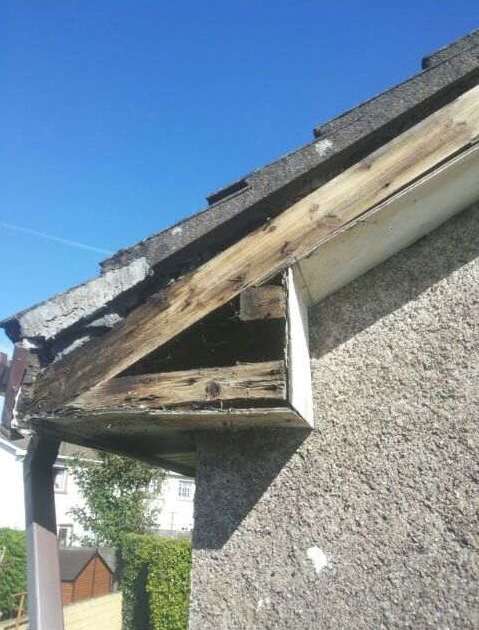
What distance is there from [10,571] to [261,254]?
22.6 metres

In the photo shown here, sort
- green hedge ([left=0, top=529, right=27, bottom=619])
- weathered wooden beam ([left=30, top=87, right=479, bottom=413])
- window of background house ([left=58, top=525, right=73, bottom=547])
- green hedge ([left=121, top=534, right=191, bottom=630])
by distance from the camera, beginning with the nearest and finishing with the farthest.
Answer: weathered wooden beam ([left=30, top=87, right=479, bottom=413]) → green hedge ([left=121, top=534, right=191, bottom=630]) → green hedge ([left=0, top=529, right=27, bottom=619]) → window of background house ([left=58, top=525, right=73, bottom=547])

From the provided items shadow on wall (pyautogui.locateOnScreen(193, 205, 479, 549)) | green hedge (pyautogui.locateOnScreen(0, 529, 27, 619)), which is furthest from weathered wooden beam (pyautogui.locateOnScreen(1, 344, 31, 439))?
green hedge (pyautogui.locateOnScreen(0, 529, 27, 619))

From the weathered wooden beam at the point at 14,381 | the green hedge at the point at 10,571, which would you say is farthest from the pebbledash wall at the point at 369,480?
the green hedge at the point at 10,571

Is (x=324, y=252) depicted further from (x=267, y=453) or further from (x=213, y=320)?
(x=267, y=453)

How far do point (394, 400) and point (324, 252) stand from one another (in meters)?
0.61

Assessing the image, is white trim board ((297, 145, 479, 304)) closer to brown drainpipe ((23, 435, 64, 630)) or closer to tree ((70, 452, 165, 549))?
brown drainpipe ((23, 435, 64, 630))

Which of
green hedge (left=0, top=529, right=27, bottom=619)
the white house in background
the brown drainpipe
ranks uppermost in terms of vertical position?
the white house in background

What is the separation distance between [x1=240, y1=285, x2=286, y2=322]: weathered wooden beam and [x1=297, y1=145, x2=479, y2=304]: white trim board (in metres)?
0.16

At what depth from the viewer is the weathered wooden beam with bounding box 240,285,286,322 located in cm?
183

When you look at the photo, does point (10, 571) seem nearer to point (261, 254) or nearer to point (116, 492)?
point (116, 492)

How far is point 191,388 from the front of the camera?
5.94 ft

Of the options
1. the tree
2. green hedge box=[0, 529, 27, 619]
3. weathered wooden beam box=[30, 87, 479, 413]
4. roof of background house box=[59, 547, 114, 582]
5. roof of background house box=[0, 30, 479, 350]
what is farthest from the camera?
the tree

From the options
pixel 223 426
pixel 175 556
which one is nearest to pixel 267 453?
pixel 223 426

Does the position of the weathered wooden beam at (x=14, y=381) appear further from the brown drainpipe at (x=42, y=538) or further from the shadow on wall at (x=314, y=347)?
the shadow on wall at (x=314, y=347)
